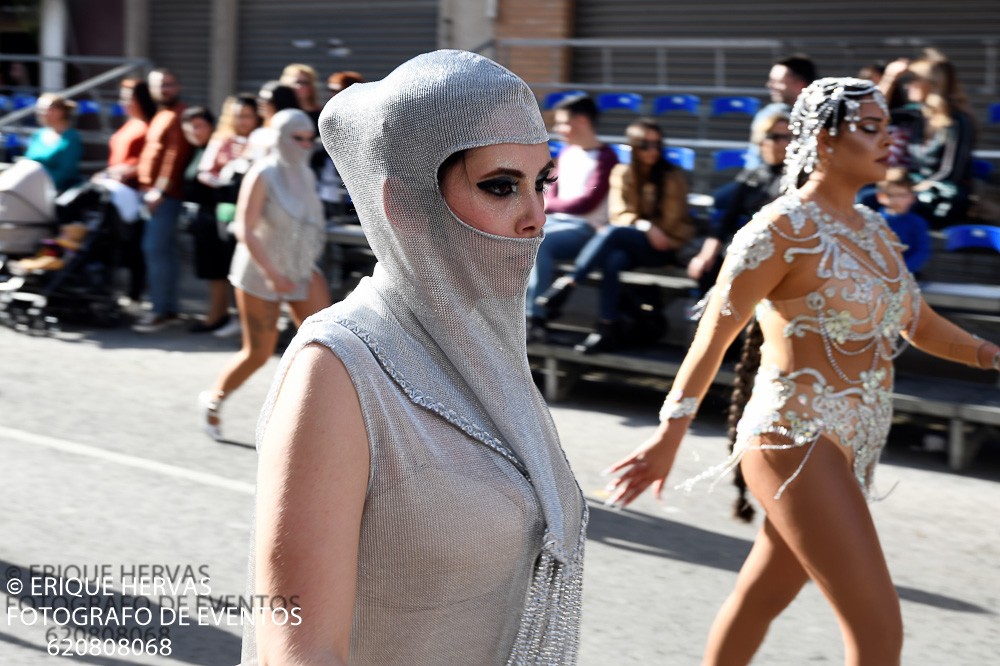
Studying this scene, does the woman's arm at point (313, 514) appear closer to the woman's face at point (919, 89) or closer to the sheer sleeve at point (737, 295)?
the sheer sleeve at point (737, 295)

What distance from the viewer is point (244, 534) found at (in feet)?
19.9

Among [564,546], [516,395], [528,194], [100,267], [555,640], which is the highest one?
[528,194]

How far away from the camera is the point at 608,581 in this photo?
18.3 ft

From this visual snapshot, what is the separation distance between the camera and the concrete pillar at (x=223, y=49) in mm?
18297

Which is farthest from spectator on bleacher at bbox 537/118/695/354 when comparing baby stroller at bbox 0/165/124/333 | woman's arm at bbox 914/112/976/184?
baby stroller at bbox 0/165/124/333

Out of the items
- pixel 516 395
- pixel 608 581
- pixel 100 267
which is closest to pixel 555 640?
pixel 516 395

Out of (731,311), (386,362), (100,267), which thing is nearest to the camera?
(386,362)

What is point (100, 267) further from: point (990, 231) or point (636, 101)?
point (990, 231)

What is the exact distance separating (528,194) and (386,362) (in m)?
0.32

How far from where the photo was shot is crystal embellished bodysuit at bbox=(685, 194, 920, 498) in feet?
12.6

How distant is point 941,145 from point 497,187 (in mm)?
8085

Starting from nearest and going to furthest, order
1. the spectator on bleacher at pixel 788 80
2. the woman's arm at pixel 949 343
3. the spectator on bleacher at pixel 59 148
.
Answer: the woman's arm at pixel 949 343, the spectator on bleacher at pixel 788 80, the spectator on bleacher at pixel 59 148

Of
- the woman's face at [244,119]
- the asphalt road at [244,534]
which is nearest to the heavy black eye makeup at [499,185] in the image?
the asphalt road at [244,534]

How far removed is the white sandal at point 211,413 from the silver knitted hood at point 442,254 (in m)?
5.92
